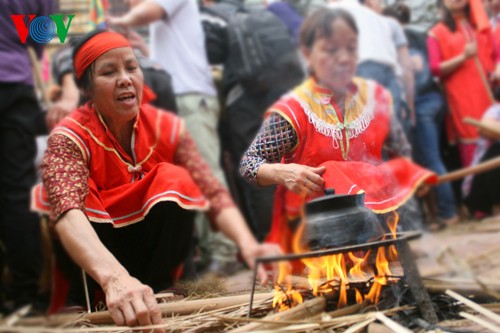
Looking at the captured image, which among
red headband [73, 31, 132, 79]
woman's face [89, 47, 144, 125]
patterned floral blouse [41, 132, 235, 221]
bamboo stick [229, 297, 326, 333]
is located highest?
red headband [73, 31, 132, 79]

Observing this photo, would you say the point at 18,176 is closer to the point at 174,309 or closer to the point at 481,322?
the point at 174,309

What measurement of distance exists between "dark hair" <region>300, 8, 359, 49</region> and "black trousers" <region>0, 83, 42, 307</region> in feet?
3.63

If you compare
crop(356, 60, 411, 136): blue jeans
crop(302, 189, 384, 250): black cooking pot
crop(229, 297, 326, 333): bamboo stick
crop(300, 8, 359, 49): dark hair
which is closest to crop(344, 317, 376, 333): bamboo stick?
crop(229, 297, 326, 333): bamboo stick

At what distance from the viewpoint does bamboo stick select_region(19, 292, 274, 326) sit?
184 cm

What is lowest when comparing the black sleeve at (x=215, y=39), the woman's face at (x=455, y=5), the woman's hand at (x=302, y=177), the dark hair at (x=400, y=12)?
the woman's hand at (x=302, y=177)

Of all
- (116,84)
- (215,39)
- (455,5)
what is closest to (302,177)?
(116,84)

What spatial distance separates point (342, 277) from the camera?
2.04 metres

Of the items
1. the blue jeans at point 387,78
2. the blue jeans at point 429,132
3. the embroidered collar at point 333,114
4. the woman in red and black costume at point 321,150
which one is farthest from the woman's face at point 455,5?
the embroidered collar at point 333,114

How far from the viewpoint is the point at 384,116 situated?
256 centimetres

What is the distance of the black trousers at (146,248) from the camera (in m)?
1.88

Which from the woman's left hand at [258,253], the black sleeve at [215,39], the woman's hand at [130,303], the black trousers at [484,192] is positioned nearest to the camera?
the woman's hand at [130,303]

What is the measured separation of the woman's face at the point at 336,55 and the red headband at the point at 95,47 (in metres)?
0.79

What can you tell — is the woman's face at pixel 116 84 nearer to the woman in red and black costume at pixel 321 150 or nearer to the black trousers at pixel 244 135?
the woman in red and black costume at pixel 321 150

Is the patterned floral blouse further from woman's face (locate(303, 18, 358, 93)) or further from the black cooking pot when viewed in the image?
woman's face (locate(303, 18, 358, 93))
